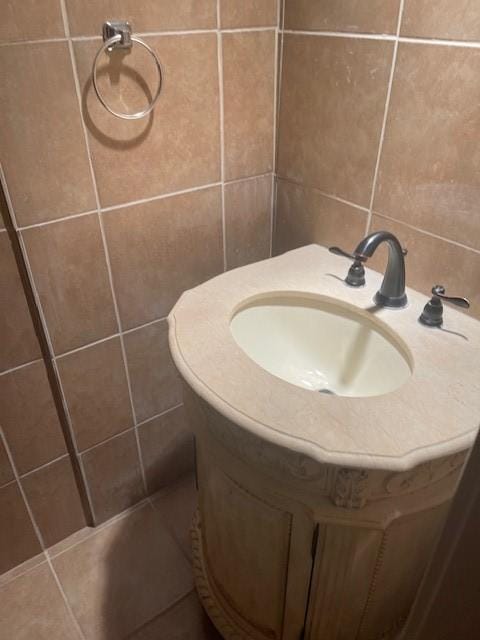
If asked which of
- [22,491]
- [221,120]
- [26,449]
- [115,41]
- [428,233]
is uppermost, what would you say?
[115,41]

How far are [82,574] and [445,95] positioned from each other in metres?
1.33

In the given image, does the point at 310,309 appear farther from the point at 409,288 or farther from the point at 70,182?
the point at 70,182

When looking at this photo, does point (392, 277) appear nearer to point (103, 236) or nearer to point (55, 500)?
point (103, 236)

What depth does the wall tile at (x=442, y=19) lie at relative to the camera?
2.39ft

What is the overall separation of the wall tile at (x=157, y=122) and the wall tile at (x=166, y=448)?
0.62 m

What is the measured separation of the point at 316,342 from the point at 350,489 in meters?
0.40

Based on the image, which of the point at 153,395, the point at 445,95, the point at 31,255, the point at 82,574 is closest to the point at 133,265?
the point at 31,255

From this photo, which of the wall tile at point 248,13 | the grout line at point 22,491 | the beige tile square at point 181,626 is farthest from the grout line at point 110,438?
the wall tile at point 248,13

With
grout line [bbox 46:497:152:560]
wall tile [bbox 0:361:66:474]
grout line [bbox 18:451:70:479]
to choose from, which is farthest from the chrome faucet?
grout line [bbox 46:497:152:560]

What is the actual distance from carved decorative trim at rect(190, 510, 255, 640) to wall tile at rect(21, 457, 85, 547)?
34cm

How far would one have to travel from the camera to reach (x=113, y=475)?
132 cm

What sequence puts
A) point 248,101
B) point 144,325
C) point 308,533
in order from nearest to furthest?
point 308,533 → point 248,101 → point 144,325

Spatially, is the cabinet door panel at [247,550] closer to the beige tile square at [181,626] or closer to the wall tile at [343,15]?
the beige tile square at [181,626]

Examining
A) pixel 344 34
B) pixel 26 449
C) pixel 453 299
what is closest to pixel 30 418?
pixel 26 449
